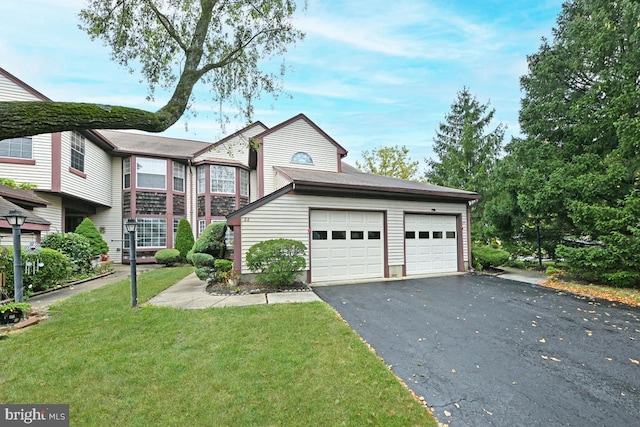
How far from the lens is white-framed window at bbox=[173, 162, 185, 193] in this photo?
16250 mm

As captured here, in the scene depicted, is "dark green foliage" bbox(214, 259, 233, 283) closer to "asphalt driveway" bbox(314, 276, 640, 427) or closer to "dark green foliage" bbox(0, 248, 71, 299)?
"asphalt driveway" bbox(314, 276, 640, 427)

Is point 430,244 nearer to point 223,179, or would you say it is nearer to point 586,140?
point 586,140

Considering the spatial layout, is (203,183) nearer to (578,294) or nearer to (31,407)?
(31,407)

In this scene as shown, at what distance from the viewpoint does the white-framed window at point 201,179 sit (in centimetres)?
1647

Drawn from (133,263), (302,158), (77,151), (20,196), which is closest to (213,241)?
(133,263)

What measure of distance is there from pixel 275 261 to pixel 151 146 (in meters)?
14.0

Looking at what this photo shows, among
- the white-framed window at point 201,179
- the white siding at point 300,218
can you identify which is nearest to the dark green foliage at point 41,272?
the white siding at point 300,218

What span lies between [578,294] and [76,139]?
1917cm

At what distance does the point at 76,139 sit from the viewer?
12555 mm

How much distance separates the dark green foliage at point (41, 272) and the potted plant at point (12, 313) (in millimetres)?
2572

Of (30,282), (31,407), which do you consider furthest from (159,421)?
(30,282)

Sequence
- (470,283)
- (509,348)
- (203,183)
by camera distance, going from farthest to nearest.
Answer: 1. (203,183)
2. (470,283)
3. (509,348)

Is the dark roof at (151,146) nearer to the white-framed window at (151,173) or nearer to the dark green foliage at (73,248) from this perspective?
the white-framed window at (151,173)

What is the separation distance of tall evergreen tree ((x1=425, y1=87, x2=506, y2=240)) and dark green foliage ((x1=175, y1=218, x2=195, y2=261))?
16287mm
